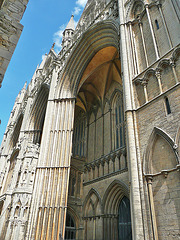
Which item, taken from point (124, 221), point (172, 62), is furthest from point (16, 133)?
point (172, 62)

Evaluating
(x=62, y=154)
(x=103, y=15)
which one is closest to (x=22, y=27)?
(x=62, y=154)

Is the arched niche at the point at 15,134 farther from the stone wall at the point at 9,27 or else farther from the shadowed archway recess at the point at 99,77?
the stone wall at the point at 9,27

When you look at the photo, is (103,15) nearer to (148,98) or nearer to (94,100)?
(94,100)

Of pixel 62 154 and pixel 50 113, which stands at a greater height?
pixel 50 113

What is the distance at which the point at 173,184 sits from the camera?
5.43 m

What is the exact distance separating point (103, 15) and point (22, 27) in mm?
9226

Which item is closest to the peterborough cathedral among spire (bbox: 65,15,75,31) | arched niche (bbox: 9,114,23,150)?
spire (bbox: 65,15,75,31)

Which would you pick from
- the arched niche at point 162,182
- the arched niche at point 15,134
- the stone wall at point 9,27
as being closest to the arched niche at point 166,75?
the arched niche at point 162,182

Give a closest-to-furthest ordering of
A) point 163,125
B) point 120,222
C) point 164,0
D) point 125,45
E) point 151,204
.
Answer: point 151,204
point 163,125
point 164,0
point 125,45
point 120,222

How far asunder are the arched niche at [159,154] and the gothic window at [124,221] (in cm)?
642

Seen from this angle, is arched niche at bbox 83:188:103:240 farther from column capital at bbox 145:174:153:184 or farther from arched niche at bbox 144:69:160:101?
arched niche at bbox 144:69:160:101

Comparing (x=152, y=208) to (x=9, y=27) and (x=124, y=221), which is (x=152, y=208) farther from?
(x=124, y=221)

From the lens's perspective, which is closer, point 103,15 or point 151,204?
point 151,204

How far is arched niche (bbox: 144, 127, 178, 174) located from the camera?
5.76 meters
